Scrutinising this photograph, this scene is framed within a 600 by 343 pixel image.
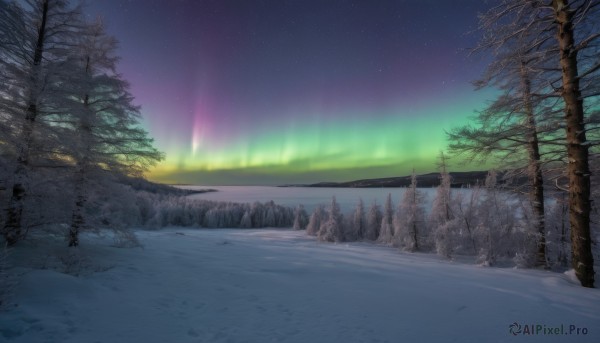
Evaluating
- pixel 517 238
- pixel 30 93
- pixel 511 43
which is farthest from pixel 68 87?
pixel 517 238

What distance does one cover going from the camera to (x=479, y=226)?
1972cm

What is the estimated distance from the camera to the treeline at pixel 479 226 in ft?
46.2

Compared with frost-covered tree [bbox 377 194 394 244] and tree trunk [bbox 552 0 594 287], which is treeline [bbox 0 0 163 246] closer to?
tree trunk [bbox 552 0 594 287]

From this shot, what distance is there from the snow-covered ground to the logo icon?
37mm

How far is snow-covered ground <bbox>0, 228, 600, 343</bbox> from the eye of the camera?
161 inches

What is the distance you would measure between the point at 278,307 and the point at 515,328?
4.45 meters

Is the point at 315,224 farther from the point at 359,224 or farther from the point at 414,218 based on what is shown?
the point at 414,218

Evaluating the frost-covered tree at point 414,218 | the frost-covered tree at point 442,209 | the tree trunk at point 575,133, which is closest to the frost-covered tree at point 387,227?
the frost-covered tree at point 414,218

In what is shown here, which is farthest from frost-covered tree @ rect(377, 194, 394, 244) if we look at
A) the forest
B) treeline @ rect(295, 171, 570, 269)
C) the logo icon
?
the logo icon

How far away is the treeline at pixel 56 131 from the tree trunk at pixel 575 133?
47.9 ft

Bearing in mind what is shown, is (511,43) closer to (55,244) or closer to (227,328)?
(227,328)

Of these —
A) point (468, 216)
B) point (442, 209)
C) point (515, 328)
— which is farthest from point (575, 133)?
point (442, 209)

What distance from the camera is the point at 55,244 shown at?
972 centimetres

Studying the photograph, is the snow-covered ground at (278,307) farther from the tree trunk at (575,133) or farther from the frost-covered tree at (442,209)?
the frost-covered tree at (442,209)
